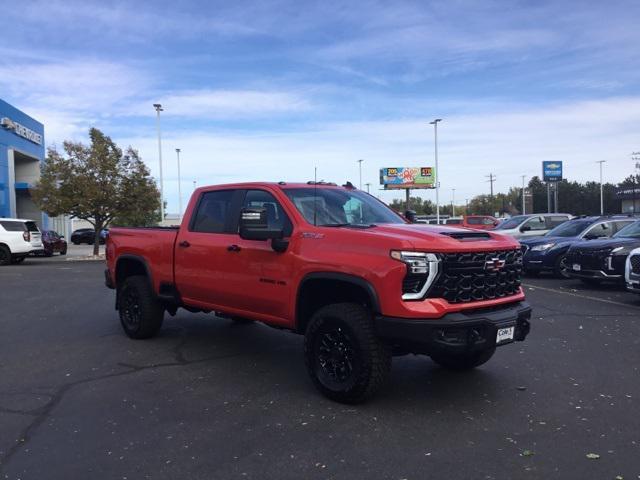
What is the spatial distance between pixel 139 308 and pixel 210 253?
1.80 meters

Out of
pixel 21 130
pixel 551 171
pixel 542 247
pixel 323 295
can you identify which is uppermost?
pixel 21 130

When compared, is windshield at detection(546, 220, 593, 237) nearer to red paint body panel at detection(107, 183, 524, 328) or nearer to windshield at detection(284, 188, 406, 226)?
windshield at detection(284, 188, 406, 226)

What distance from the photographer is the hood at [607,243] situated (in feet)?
38.1

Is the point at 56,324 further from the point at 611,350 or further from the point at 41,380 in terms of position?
the point at 611,350

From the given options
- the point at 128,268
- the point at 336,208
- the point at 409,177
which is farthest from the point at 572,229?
the point at 409,177

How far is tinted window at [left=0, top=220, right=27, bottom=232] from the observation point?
72.7ft

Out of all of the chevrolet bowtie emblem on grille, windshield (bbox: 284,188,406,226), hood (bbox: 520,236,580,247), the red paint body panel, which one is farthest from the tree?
the chevrolet bowtie emblem on grille

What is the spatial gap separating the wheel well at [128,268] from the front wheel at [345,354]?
3.33 m

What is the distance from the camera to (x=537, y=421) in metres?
4.52

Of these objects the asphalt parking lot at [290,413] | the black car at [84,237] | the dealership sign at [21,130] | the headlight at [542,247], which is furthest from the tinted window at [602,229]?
the black car at [84,237]

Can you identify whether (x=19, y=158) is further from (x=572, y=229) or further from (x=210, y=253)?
(x=210, y=253)

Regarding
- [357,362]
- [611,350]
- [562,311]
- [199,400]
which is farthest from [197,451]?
[562,311]

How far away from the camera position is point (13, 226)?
22.3 meters

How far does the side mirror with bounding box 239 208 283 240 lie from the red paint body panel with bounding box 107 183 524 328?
7.9 inches
